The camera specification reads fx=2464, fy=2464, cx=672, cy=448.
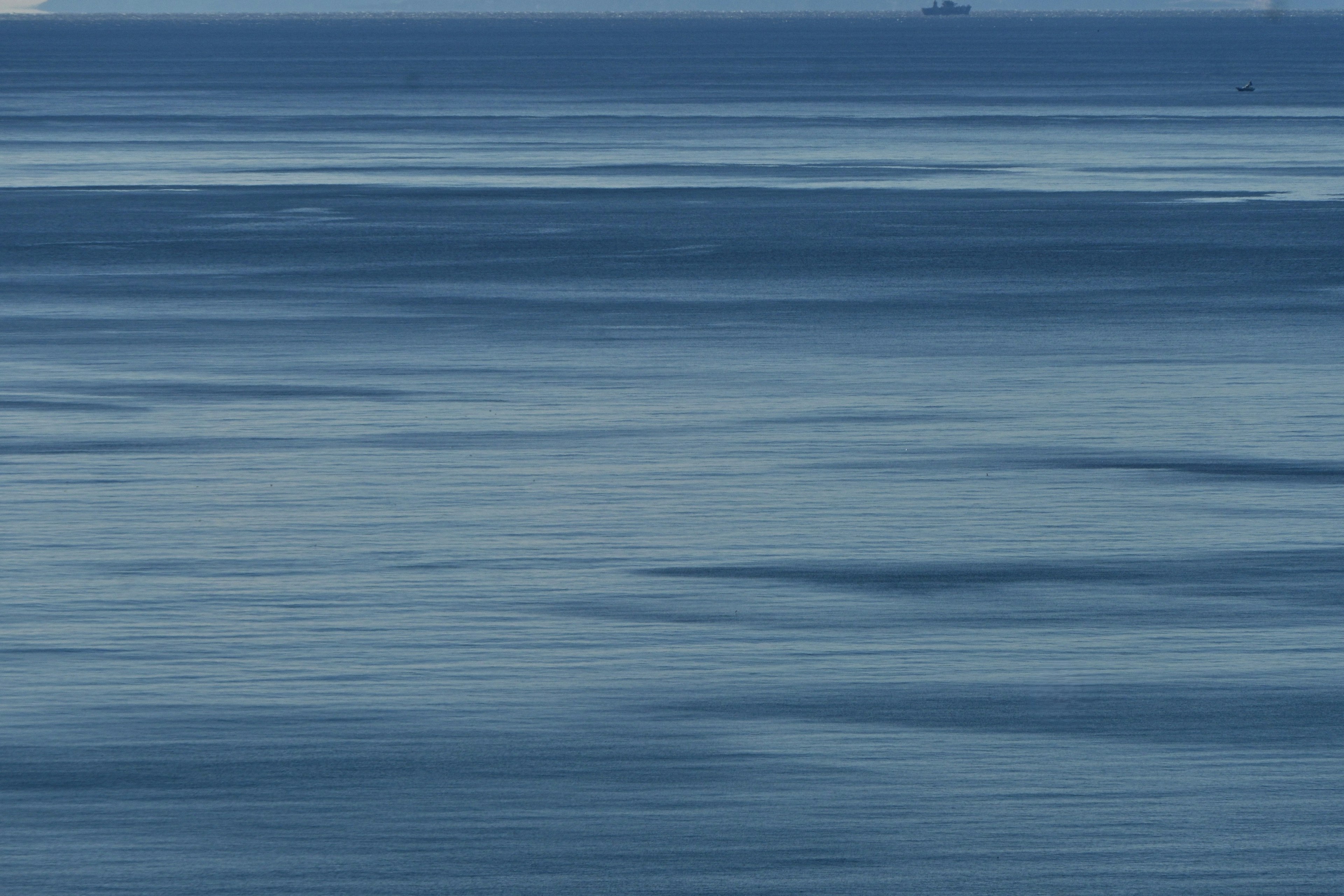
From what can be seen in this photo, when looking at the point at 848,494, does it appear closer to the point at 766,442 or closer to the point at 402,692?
the point at 766,442

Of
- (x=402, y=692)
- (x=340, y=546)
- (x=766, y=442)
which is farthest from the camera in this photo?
(x=766, y=442)

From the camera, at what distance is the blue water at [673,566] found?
44.4 ft

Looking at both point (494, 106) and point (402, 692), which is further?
point (494, 106)

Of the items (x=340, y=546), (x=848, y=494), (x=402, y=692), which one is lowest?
(x=402, y=692)

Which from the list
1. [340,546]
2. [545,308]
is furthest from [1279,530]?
[545,308]

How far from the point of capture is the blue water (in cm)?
1355

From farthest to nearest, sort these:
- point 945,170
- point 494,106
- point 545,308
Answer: point 494,106
point 945,170
point 545,308

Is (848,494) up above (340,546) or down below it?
above

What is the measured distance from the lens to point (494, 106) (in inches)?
4692

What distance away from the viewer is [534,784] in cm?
1428

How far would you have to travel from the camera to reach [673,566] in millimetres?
19844

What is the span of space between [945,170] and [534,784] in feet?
192

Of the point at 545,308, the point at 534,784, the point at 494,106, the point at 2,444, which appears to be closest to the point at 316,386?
the point at 2,444

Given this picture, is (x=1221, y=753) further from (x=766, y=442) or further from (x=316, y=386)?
(x=316, y=386)
